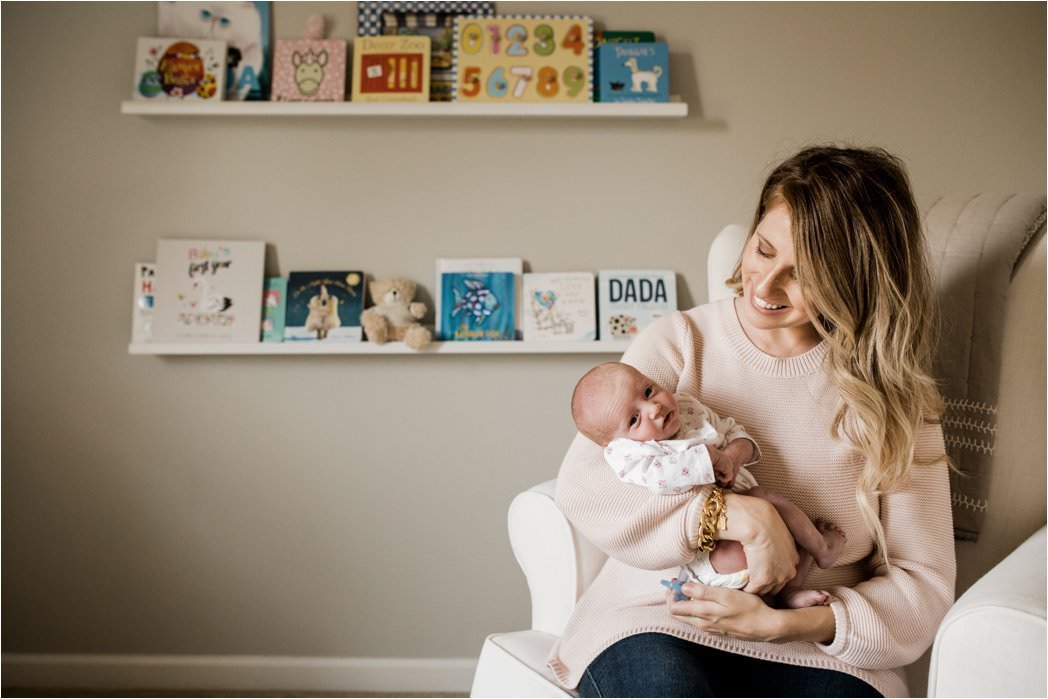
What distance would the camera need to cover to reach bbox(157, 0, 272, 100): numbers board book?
84.0 inches

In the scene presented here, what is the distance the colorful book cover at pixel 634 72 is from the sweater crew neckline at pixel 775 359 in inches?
41.5

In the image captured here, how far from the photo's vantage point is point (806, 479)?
1170mm

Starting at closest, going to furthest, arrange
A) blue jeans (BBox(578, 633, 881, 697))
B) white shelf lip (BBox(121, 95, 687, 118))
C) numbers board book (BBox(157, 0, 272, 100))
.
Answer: blue jeans (BBox(578, 633, 881, 697))
white shelf lip (BBox(121, 95, 687, 118))
numbers board book (BBox(157, 0, 272, 100))

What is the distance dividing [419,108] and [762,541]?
4.81 feet

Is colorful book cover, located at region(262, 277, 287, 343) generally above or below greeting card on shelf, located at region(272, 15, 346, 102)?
below

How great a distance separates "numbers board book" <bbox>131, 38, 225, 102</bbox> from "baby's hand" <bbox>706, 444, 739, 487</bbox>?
1688 mm

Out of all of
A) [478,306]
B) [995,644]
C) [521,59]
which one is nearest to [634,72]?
[521,59]

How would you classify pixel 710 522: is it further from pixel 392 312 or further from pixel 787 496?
pixel 392 312

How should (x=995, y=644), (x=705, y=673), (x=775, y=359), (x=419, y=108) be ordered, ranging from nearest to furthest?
(x=995, y=644) → (x=705, y=673) → (x=775, y=359) → (x=419, y=108)

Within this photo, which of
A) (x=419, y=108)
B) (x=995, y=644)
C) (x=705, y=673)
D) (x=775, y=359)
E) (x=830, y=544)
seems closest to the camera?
(x=995, y=644)

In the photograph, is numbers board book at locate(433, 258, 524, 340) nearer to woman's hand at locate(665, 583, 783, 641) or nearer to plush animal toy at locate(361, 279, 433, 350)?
plush animal toy at locate(361, 279, 433, 350)

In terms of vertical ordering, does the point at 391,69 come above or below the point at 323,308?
above

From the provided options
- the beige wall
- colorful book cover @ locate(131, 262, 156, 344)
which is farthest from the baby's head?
colorful book cover @ locate(131, 262, 156, 344)

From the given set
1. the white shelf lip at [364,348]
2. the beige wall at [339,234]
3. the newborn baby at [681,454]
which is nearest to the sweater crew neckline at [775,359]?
the newborn baby at [681,454]
